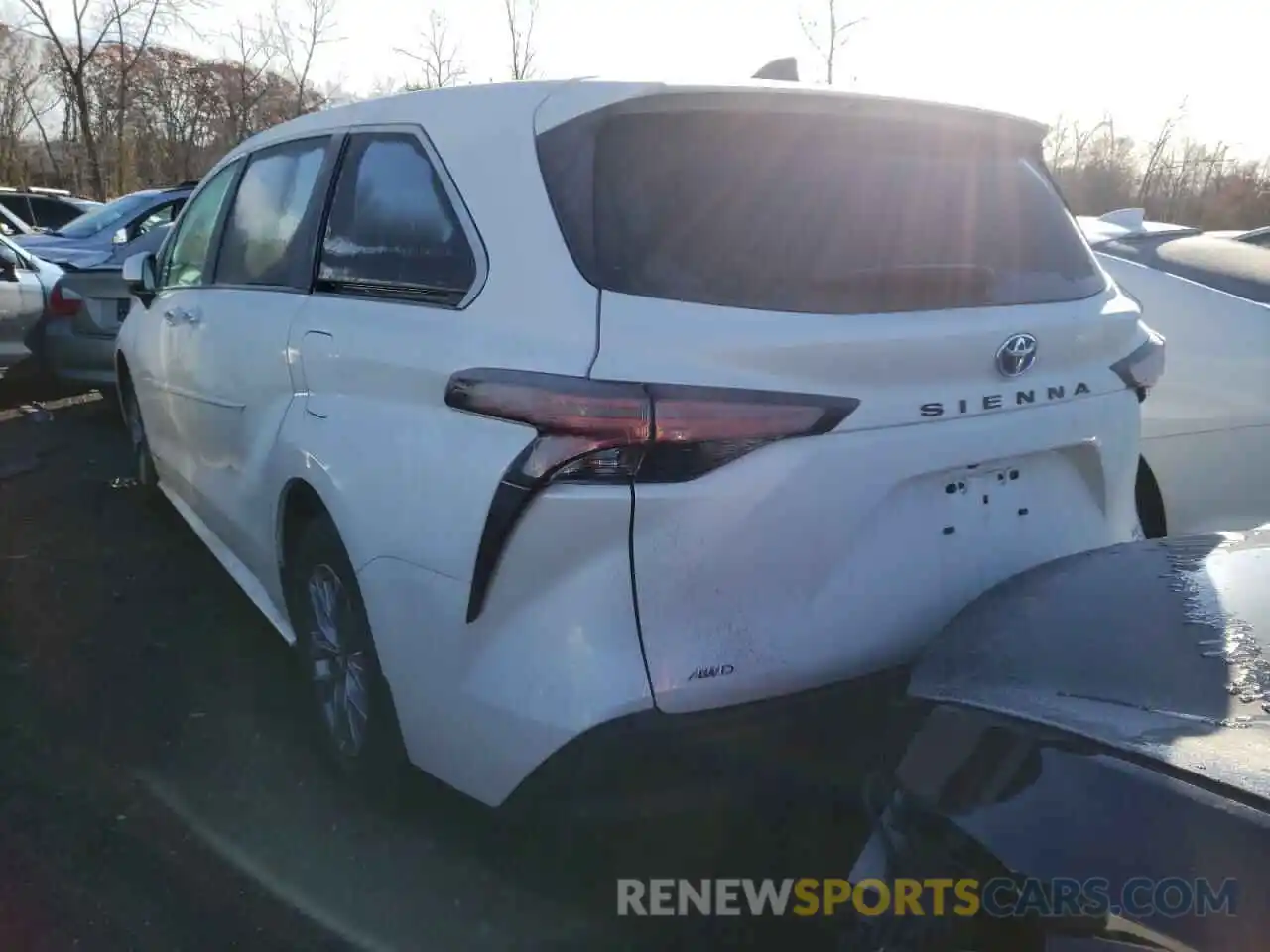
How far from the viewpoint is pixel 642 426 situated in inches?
80.0

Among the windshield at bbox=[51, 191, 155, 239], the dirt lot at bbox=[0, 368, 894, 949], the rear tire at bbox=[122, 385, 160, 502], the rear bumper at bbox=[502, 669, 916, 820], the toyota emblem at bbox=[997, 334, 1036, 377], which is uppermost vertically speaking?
the toyota emblem at bbox=[997, 334, 1036, 377]

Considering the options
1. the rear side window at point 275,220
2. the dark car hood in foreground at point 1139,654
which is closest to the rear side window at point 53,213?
the rear side window at point 275,220

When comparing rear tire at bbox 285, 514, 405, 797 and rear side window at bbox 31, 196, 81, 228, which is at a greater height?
rear side window at bbox 31, 196, 81, 228

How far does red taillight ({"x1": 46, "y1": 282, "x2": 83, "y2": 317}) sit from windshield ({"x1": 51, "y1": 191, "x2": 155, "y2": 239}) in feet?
7.66

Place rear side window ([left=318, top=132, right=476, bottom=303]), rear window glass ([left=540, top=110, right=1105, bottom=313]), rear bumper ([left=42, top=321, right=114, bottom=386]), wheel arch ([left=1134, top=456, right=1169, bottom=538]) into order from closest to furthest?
rear window glass ([left=540, top=110, right=1105, bottom=313]), rear side window ([left=318, top=132, right=476, bottom=303]), wheel arch ([left=1134, top=456, right=1169, bottom=538]), rear bumper ([left=42, top=321, right=114, bottom=386])

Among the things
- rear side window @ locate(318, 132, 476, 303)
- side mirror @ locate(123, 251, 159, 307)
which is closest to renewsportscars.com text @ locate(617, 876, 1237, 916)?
rear side window @ locate(318, 132, 476, 303)

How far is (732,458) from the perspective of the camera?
2062 mm

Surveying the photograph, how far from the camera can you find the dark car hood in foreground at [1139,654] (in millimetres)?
1492

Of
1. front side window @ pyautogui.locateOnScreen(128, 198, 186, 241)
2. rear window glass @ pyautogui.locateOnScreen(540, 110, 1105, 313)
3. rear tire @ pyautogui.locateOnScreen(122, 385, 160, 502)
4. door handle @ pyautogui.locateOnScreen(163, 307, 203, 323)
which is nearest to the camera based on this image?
rear window glass @ pyautogui.locateOnScreen(540, 110, 1105, 313)

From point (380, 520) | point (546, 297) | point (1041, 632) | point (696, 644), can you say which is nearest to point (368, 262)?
point (380, 520)

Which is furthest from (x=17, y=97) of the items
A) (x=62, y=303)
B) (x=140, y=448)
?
(x=140, y=448)

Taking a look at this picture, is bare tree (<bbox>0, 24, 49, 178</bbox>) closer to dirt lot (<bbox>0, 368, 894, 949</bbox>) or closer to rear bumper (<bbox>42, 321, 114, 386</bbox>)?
rear bumper (<bbox>42, 321, 114, 386</bbox>)

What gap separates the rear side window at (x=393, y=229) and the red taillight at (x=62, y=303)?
6.00 meters

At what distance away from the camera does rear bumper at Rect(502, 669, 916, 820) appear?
212cm
